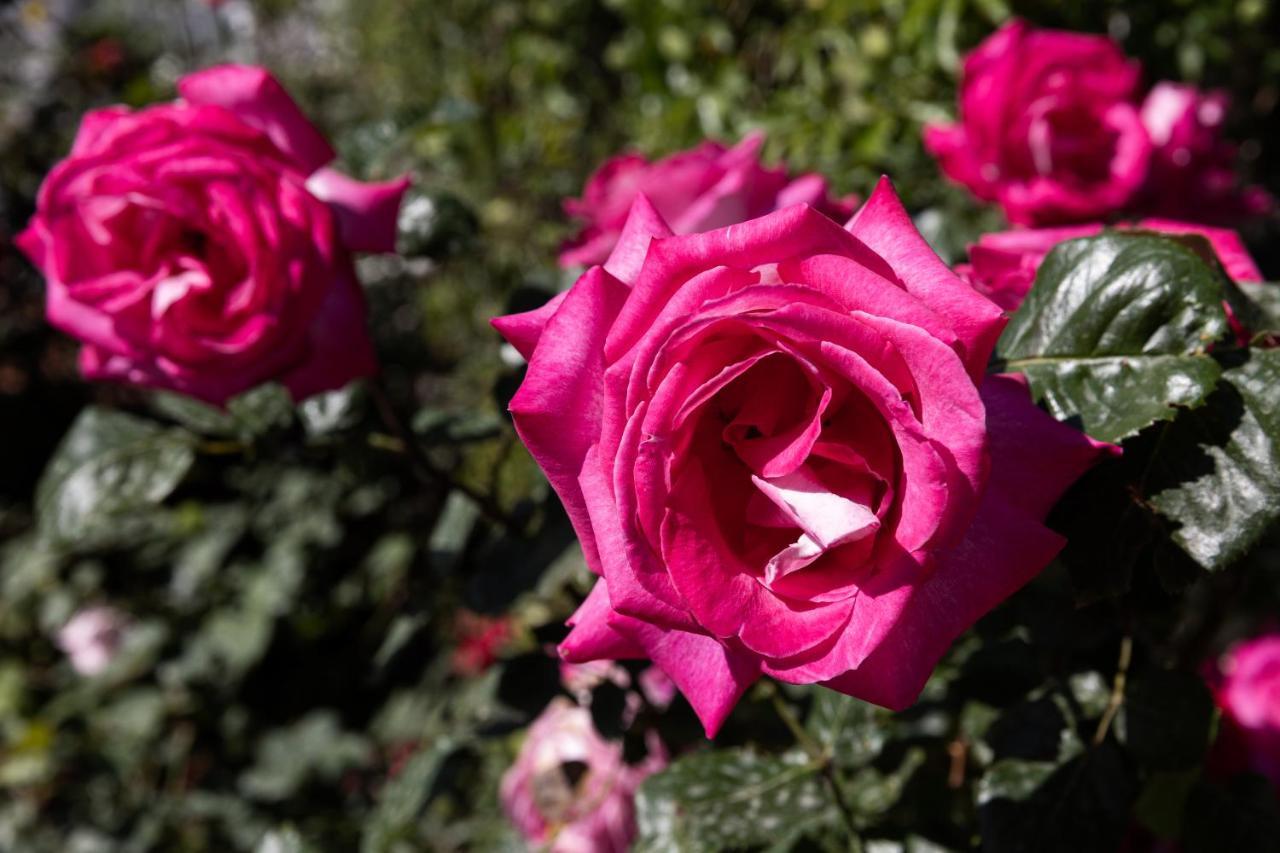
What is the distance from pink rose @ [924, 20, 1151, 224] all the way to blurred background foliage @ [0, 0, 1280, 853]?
13cm

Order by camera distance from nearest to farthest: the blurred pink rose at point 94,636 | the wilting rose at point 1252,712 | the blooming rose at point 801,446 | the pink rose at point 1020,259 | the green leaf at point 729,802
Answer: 1. the blooming rose at point 801,446
2. the pink rose at point 1020,259
3. the green leaf at point 729,802
4. the wilting rose at point 1252,712
5. the blurred pink rose at point 94,636

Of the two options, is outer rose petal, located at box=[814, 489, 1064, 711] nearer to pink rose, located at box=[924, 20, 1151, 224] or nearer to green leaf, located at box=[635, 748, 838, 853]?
green leaf, located at box=[635, 748, 838, 853]

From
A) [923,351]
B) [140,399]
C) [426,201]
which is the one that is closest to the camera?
[923,351]

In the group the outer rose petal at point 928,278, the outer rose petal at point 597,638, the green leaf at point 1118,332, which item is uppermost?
the outer rose petal at point 928,278

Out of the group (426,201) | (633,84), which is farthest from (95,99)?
(426,201)

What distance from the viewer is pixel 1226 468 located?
541 mm

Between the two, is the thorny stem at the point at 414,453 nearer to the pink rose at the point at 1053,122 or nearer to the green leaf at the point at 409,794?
the green leaf at the point at 409,794

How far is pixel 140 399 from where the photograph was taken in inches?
104

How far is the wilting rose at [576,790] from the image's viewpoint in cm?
120

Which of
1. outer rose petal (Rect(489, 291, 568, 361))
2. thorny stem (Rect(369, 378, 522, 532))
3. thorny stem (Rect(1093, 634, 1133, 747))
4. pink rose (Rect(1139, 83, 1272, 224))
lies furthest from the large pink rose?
pink rose (Rect(1139, 83, 1272, 224))

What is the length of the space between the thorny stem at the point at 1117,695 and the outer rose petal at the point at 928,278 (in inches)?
15.7

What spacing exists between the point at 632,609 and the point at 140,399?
8.36ft

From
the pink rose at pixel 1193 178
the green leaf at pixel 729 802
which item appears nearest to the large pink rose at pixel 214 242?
the green leaf at pixel 729 802

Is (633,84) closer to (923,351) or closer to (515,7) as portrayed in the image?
(515,7)
